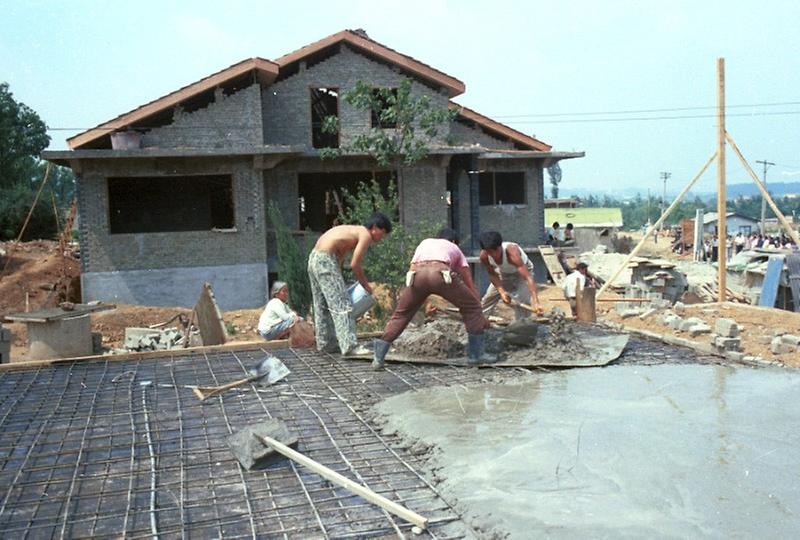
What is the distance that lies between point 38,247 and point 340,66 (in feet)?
42.2

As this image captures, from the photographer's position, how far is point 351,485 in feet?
9.62

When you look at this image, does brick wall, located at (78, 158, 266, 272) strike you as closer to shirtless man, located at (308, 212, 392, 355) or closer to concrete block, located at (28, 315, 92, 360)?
concrete block, located at (28, 315, 92, 360)

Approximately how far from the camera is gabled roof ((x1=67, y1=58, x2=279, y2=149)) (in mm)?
12945

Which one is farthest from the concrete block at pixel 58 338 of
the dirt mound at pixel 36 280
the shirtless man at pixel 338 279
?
the dirt mound at pixel 36 280

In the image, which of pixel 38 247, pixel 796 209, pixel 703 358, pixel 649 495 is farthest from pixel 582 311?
pixel 796 209

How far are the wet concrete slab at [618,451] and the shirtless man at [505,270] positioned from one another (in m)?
1.58

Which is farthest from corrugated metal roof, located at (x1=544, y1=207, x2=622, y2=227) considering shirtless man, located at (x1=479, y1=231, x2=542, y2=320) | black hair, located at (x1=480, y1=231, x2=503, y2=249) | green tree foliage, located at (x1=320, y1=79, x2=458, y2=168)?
black hair, located at (x1=480, y1=231, x2=503, y2=249)

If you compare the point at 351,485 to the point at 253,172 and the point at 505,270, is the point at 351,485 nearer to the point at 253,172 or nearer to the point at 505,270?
the point at 505,270

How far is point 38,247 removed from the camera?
22297 millimetres

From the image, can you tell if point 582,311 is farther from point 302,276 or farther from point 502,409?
point 302,276

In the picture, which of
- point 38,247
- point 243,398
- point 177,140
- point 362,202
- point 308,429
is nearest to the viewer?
point 308,429

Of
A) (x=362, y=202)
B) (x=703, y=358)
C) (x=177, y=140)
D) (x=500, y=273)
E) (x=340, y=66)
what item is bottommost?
(x=703, y=358)

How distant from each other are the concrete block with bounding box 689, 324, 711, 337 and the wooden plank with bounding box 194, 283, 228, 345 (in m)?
5.58

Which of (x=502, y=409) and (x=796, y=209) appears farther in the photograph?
(x=796, y=209)
